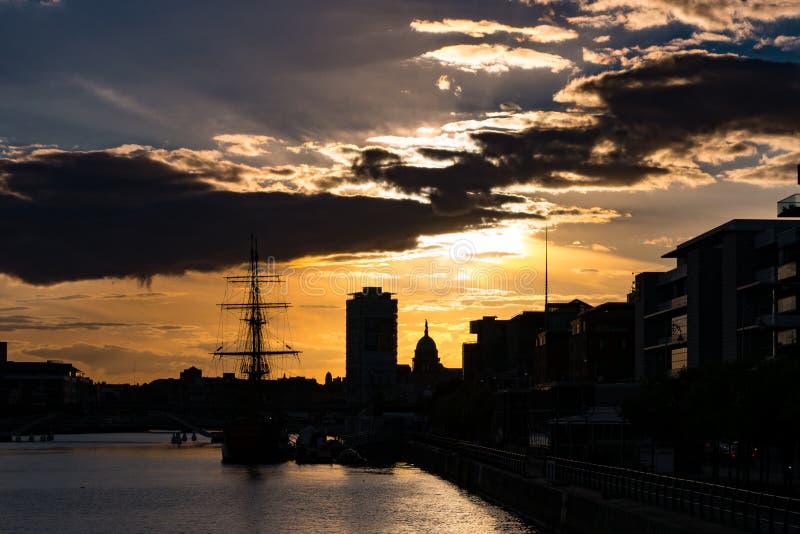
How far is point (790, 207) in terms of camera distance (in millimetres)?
109562

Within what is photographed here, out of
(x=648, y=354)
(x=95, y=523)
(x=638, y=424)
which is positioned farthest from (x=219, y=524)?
(x=648, y=354)

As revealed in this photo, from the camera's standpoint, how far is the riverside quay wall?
148 ft

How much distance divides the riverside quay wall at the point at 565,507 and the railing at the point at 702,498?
57 centimetres

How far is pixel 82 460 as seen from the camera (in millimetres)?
196750

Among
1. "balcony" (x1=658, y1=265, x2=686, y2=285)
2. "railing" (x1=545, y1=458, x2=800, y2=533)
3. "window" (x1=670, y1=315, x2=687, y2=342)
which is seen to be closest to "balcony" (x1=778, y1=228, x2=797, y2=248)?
"window" (x1=670, y1=315, x2=687, y2=342)

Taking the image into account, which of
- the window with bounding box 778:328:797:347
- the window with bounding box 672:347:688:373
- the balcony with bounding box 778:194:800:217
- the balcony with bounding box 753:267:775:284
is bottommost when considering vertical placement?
the window with bounding box 672:347:688:373

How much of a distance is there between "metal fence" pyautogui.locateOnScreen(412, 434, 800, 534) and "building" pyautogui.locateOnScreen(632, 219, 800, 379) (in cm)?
2671

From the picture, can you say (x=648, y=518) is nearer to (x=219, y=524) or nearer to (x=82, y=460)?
(x=219, y=524)

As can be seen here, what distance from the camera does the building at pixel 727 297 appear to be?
342ft

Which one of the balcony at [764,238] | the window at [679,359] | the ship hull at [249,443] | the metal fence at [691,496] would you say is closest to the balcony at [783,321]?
the balcony at [764,238]

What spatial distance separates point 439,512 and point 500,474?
5.52 metres

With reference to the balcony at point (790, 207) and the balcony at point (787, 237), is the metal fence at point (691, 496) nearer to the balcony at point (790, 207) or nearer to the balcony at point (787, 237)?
the balcony at point (787, 237)

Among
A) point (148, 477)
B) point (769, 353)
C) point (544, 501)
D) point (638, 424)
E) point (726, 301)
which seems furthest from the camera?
point (148, 477)

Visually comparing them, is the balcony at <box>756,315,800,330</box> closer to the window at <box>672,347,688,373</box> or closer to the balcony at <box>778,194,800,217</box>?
the balcony at <box>778,194,800,217</box>
